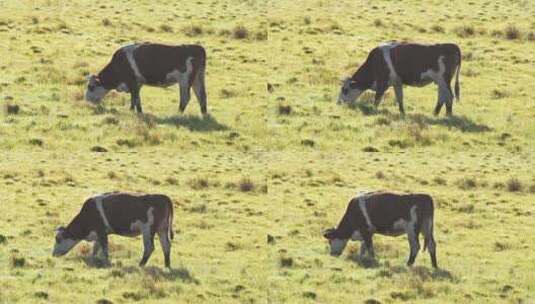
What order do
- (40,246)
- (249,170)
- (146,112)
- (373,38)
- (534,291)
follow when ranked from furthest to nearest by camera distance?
1. (373,38)
2. (249,170)
3. (146,112)
4. (40,246)
5. (534,291)

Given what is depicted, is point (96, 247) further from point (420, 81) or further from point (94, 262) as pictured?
point (420, 81)

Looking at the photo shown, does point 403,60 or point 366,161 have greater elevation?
point 403,60

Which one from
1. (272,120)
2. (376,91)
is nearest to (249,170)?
(272,120)

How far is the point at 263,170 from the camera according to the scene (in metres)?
37.1

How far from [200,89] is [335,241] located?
559 centimetres

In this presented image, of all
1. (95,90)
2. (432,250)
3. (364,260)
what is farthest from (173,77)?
(432,250)

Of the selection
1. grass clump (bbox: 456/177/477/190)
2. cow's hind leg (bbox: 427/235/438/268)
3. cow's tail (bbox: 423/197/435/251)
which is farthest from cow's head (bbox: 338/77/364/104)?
cow's hind leg (bbox: 427/235/438/268)

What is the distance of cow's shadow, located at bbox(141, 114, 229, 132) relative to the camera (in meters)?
34.0

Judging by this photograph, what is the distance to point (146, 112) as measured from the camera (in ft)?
114

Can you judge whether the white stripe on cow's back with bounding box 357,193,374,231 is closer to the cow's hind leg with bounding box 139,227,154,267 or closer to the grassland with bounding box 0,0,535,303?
the grassland with bounding box 0,0,535,303

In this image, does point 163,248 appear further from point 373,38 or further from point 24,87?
point 373,38

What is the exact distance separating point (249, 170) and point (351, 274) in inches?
358

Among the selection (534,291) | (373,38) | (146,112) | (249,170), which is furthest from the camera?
(373,38)

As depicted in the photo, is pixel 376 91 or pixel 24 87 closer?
pixel 376 91
